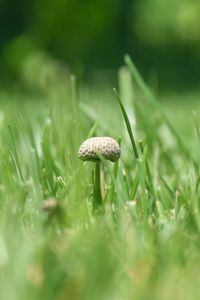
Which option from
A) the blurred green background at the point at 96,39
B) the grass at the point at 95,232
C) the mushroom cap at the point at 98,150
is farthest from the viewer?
the blurred green background at the point at 96,39

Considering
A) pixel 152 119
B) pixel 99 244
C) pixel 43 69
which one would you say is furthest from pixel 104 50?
pixel 99 244

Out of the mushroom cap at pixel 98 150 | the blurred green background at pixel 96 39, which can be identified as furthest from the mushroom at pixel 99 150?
the blurred green background at pixel 96 39

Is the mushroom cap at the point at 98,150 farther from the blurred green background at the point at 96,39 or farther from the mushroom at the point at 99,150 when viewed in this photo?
the blurred green background at the point at 96,39

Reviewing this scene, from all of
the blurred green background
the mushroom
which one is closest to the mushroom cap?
the mushroom

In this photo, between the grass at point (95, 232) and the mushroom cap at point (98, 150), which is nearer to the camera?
the grass at point (95, 232)

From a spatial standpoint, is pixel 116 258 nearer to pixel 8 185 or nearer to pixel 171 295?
pixel 171 295

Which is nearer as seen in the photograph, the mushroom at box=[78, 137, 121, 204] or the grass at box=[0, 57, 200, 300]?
the grass at box=[0, 57, 200, 300]

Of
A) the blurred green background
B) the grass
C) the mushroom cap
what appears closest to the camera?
the grass

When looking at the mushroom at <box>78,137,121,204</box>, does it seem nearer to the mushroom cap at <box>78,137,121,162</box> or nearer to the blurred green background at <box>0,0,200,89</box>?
the mushroom cap at <box>78,137,121,162</box>

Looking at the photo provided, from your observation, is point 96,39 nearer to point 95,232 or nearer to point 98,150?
point 98,150
